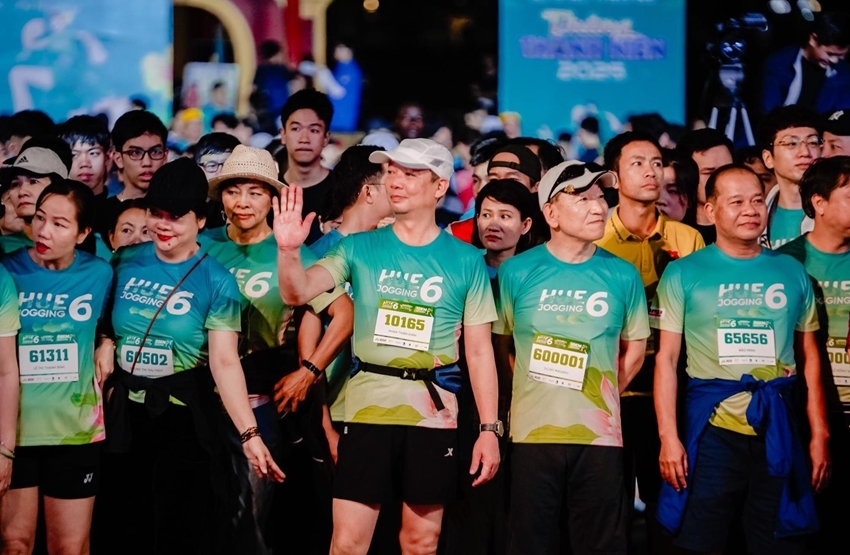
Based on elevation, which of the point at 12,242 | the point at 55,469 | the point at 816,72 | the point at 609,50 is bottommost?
the point at 55,469

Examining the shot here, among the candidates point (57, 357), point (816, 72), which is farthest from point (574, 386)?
point (816, 72)

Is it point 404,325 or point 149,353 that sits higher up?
point 404,325

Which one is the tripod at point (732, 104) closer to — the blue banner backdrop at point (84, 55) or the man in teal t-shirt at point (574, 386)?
the man in teal t-shirt at point (574, 386)

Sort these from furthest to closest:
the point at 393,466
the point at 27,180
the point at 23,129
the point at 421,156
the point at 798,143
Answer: the point at 23,129 → the point at 798,143 → the point at 27,180 → the point at 421,156 → the point at 393,466

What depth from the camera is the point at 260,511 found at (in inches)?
218

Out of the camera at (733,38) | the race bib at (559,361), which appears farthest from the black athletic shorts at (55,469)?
the camera at (733,38)

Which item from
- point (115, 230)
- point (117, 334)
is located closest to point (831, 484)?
point (117, 334)

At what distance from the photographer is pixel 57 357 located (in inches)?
196

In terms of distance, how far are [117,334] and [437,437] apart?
1484mm

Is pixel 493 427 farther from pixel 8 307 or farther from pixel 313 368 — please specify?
pixel 8 307

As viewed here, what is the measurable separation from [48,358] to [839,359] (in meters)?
3.50

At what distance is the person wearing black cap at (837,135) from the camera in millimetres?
6487

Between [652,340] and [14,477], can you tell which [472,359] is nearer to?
[652,340]

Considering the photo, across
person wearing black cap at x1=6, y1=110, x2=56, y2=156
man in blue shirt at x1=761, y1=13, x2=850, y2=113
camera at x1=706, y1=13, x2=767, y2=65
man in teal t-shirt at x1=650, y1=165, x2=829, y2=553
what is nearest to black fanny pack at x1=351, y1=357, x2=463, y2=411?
man in teal t-shirt at x1=650, y1=165, x2=829, y2=553
